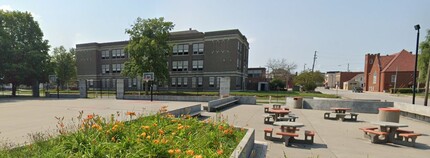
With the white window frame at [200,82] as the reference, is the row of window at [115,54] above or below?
above

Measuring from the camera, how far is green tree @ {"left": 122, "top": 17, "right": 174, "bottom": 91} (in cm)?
2881

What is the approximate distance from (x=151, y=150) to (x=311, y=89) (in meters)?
43.0

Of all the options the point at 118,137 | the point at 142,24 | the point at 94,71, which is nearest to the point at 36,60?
the point at 142,24

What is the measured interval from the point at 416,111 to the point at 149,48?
90.9 feet

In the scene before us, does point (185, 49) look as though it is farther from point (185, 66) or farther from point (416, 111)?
point (416, 111)

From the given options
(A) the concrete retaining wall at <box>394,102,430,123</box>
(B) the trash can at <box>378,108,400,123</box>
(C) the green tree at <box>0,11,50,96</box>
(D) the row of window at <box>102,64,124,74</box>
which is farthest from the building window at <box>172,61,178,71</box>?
(B) the trash can at <box>378,108,400,123</box>

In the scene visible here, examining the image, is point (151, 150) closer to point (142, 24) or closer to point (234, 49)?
point (142, 24)

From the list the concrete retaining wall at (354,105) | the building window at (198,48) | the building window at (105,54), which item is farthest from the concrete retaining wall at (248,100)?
the building window at (105,54)

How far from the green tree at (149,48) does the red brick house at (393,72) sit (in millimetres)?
52111

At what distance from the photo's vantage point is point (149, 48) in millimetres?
28547

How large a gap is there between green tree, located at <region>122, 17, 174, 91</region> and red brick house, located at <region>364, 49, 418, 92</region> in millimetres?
52111

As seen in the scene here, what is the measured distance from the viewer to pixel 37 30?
102ft

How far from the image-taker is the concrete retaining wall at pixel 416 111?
429 inches

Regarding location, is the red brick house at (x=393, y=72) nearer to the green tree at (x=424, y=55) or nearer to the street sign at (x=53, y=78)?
the green tree at (x=424, y=55)
